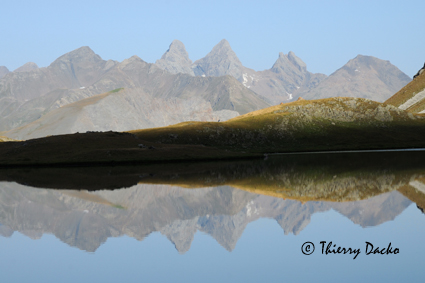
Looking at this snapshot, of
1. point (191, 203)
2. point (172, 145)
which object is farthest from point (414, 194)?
point (172, 145)

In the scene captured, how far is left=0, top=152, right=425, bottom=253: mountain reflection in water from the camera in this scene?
38.6 m

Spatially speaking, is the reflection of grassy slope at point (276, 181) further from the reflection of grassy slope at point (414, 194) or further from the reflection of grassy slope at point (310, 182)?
the reflection of grassy slope at point (414, 194)

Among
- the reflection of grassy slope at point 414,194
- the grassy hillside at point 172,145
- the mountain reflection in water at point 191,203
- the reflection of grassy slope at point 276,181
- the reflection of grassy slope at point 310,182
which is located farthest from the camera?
the grassy hillside at point 172,145

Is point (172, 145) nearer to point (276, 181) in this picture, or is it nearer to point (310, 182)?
point (276, 181)

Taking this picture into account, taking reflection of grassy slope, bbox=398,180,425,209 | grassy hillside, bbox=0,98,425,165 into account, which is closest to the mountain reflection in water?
reflection of grassy slope, bbox=398,180,425,209

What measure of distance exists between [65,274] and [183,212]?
2039 centimetres

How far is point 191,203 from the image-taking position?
50.9m

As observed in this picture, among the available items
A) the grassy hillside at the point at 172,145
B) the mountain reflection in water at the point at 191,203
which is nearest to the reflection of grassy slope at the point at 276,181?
the mountain reflection in water at the point at 191,203

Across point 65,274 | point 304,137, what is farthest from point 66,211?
point 304,137

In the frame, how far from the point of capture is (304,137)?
648 feet

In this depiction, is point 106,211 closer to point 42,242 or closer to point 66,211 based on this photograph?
point 66,211

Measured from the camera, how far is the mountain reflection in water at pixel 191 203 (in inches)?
1519

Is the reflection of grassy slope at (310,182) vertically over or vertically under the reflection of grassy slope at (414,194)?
over

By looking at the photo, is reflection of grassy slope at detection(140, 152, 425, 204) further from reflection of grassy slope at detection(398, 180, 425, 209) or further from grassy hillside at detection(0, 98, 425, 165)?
grassy hillside at detection(0, 98, 425, 165)
